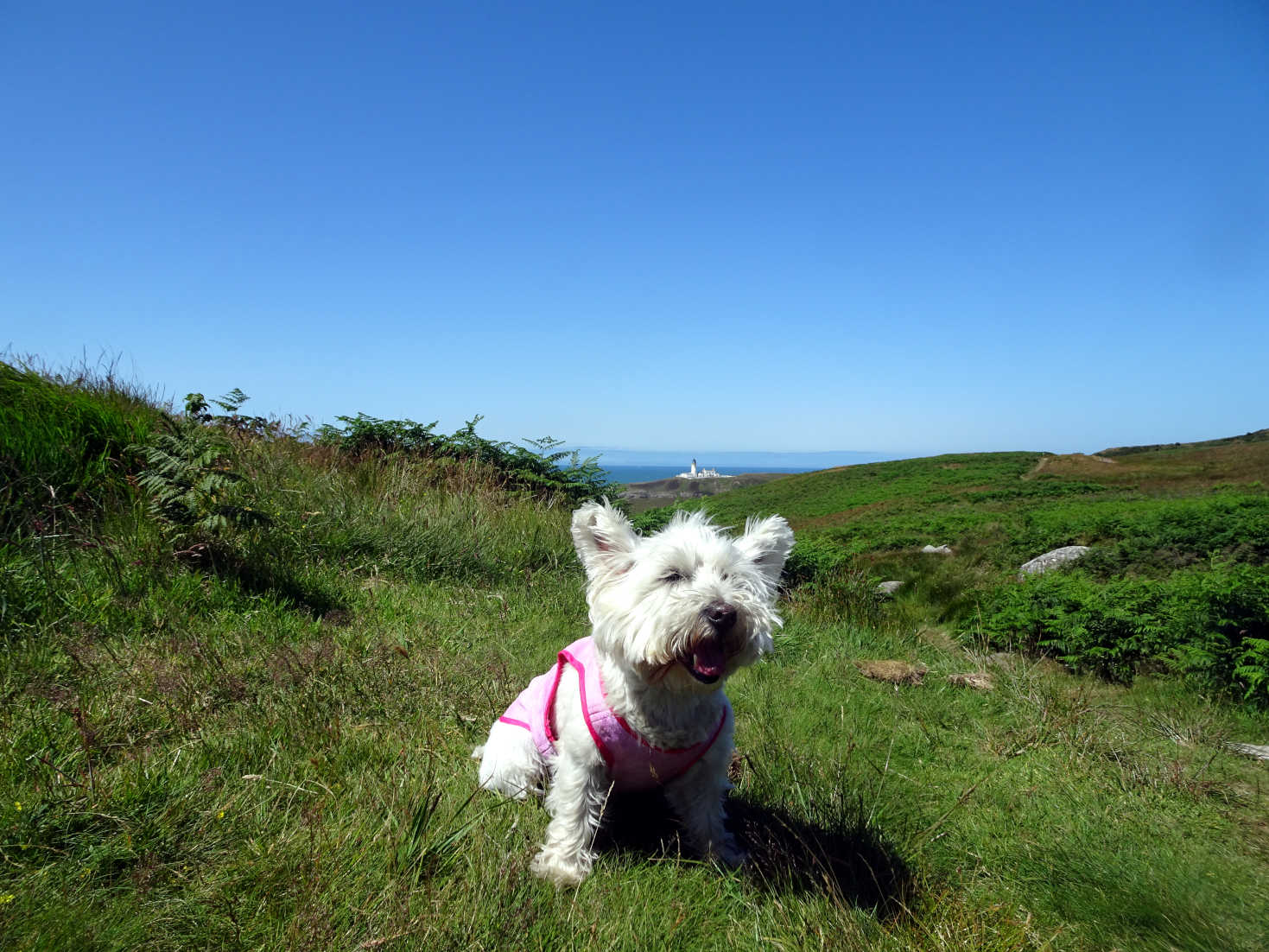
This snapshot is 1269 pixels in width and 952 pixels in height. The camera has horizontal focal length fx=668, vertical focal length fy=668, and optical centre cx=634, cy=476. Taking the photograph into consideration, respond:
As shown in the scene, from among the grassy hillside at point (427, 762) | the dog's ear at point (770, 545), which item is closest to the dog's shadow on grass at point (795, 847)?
the grassy hillside at point (427, 762)

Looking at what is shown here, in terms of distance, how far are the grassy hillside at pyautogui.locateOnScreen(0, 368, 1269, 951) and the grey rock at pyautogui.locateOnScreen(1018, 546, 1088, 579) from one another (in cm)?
378

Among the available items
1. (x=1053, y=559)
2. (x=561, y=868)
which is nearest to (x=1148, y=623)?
(x=1053, y=559)

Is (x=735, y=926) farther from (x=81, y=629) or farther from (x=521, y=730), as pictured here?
(x=81, y=629)

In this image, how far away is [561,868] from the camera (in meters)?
3.05

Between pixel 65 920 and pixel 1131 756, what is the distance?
5.67 m

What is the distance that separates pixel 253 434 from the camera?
9984 mm

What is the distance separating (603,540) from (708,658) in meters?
0.83

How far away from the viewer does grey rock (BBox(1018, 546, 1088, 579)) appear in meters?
10.9

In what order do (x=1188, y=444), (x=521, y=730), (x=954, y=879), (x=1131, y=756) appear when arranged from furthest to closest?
(x=1188, y=444) → (x=1131, y=756) → (x=521, y=730) → (x=954, y=879)

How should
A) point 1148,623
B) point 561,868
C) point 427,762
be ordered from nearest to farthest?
point 561,868, point 427,762, point 1148,623

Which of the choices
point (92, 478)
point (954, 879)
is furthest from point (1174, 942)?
point (92, 478)

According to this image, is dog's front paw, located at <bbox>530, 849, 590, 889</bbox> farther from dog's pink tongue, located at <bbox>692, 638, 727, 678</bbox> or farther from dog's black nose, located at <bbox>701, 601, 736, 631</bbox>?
dog's black nose, located at <bbox>701, 601, 736, 631</bbox>

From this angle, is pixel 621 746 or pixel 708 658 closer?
pixel 708 658

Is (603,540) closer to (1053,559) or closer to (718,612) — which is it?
(718,612)
